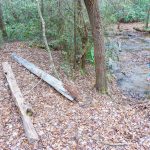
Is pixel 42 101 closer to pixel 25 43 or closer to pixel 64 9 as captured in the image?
pixel 64 9

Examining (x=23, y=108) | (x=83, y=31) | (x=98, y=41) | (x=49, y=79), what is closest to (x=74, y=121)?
(x=23, y=108)

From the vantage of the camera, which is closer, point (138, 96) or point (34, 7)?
point (138, 96)

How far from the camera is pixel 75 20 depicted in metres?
8.99

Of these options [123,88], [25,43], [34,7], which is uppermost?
[34,7]

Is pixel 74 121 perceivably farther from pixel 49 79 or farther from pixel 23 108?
pixel 49 79

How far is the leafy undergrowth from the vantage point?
524 cm

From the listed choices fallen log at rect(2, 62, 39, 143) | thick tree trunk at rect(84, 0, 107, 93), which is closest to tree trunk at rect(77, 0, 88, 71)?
thick tree trunk at rect(84, 0, 107, 93)

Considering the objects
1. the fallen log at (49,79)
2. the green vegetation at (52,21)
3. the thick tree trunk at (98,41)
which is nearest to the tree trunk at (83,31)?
the green vegetation at (52,21)

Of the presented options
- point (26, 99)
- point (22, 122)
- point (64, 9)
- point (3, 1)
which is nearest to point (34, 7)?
point (3, 1)

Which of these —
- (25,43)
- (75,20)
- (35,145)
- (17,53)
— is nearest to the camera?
(35,145)

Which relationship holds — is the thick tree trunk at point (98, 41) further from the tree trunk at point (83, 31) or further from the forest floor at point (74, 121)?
the tree trunk at point (83, 31)

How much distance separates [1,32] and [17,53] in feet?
9.02

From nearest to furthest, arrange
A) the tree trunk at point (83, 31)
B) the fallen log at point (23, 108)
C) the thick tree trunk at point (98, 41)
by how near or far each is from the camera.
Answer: the fallen log at point (23, 108)
the thick tree trunk at point (98, 41)
the tree trunk at point (83, 31)

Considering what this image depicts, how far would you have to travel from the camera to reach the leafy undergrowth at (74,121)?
206 inches
